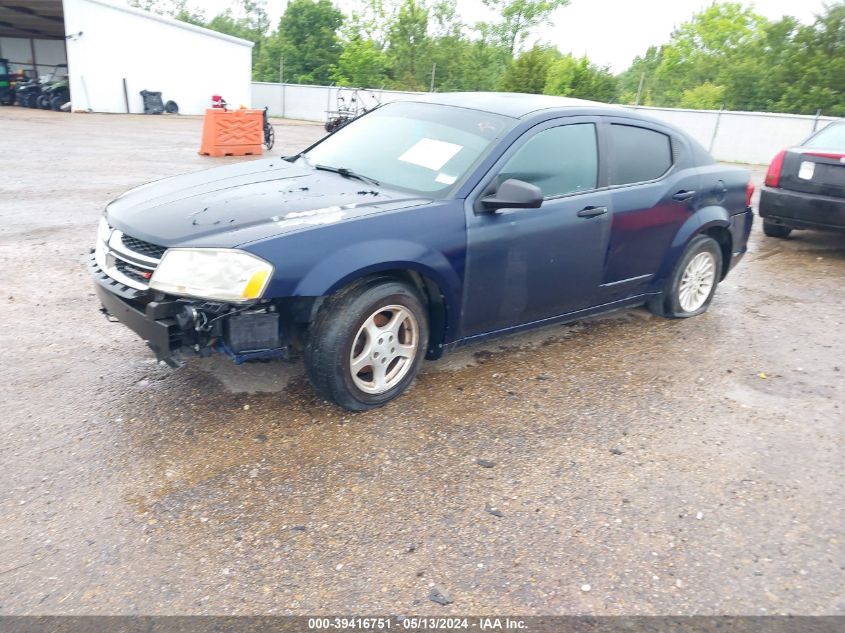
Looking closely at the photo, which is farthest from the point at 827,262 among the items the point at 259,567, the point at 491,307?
the point at 259,567

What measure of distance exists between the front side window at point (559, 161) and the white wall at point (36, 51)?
43.7 metres

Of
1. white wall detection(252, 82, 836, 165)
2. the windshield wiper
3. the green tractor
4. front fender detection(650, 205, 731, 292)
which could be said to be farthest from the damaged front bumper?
the green tractor

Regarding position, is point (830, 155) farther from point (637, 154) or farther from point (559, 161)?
point (559, 161)

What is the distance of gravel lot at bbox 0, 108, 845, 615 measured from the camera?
8.15ft

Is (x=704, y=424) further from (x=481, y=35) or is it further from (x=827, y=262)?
(x=481, y=35)

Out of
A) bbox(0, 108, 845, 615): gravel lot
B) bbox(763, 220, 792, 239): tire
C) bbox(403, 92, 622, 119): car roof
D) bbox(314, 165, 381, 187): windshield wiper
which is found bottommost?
bbox(0, 108, 845, 615): gravel lot

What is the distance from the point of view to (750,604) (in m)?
2.50

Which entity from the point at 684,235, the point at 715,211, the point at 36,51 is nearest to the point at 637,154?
the point at 684,235

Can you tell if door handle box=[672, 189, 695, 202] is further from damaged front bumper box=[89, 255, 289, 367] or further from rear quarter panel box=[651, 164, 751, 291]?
damaged front bumper box=[89, 255, 289, 367]

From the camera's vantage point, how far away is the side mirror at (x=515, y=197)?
3.71 metres

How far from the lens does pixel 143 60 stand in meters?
29.5

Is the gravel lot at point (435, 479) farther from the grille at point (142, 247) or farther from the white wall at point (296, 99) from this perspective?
the white wall at point (296, 99)

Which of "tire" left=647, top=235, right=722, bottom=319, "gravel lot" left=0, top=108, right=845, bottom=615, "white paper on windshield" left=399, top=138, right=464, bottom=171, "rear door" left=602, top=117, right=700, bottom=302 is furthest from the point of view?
"tire" left=647, top=235, right=722, bottom=319

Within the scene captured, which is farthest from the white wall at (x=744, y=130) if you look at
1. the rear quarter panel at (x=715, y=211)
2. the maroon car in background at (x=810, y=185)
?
the rear quarter panel at (x=715, y=211)
